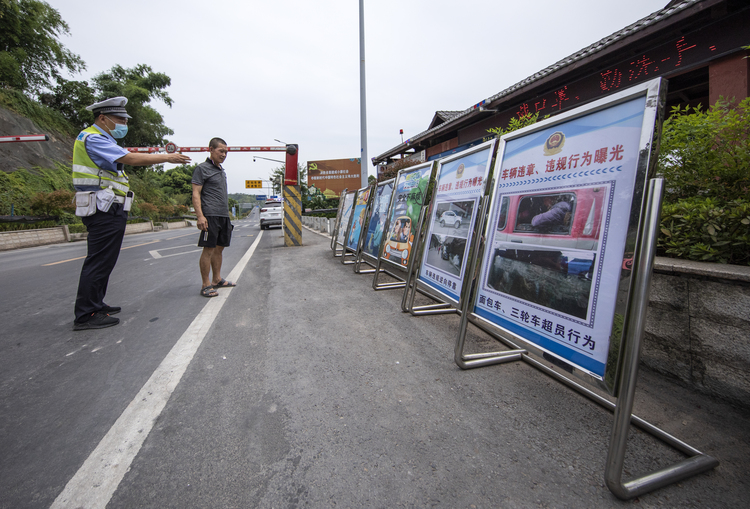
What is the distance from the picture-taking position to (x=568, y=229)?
1.75 meters

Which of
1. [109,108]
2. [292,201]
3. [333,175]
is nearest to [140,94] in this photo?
[333,175]

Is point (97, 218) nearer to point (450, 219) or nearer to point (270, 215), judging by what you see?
point (450, 219)

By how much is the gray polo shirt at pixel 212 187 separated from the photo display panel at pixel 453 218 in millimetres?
2630

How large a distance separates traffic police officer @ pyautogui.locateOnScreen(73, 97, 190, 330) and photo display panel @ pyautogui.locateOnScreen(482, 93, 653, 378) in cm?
304

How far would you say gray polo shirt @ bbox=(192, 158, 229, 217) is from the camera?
4164 mm

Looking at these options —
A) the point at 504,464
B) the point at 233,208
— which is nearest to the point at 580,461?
the point at 504,464

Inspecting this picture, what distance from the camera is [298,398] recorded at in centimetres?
190

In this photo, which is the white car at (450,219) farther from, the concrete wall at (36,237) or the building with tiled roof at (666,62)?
the concrete wall at (36,237)

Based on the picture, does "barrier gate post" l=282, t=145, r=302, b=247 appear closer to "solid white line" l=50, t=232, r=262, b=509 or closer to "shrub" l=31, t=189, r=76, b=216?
"solid white line" l=50, t=232, r=262, b=509

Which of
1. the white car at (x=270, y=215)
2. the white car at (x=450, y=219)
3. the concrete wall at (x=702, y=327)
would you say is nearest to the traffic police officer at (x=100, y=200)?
the white car at (x=450, y=219)

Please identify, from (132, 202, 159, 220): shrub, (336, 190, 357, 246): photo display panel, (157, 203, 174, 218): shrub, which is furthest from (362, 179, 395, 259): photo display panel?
(157, 203, 174, 218): shrub

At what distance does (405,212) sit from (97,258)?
3191mm

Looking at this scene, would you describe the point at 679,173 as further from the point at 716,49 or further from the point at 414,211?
the point at 716,49

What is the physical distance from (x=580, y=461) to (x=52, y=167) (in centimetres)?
3240
